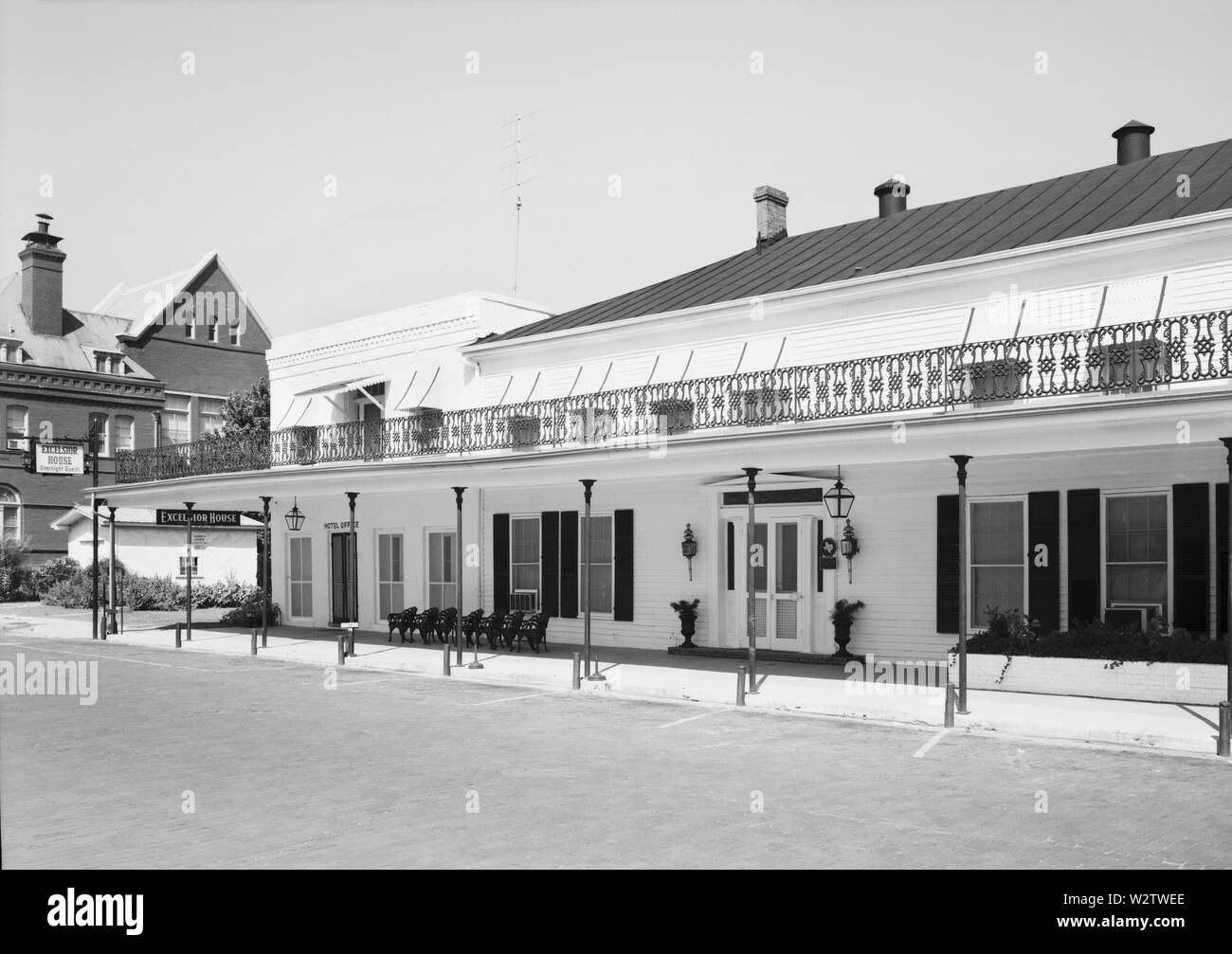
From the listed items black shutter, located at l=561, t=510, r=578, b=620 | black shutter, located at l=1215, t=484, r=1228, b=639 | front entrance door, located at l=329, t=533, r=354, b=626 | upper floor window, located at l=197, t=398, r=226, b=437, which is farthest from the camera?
upper floor window, located at l=197, t=398, r=226, b=437

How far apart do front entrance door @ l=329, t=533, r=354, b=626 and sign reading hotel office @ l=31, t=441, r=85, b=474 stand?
7222mm

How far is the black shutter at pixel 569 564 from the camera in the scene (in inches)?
832

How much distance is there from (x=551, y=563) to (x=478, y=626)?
82.4 inches

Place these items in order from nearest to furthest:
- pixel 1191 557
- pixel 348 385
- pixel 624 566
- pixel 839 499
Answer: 1. pixel 1191 557
2. pixel 839 499
3. pixel 624 566
4. pixel 348 385

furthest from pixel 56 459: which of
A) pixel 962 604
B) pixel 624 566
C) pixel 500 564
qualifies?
pixel 962 604

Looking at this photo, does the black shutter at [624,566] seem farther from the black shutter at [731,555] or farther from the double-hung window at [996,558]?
the double-hung window at [996,558]

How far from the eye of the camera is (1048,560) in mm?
15125

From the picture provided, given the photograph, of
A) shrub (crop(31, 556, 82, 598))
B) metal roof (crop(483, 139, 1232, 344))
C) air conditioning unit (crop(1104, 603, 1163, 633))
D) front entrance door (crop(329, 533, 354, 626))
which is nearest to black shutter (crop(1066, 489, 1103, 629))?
air conditioning unit (crop(1104, 603, 1163, 633))

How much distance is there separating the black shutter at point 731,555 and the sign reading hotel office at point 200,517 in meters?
13.9

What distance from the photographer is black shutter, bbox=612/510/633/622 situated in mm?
20203

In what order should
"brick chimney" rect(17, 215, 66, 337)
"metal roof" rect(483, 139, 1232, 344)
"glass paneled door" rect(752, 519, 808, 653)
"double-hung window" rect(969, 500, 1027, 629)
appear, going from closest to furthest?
"double-hung window" rect(969, 500, 1027, 629) → "metal roof" rect(483, 139, 1232, 344) → "glass paneled door" rect(752, 519, 808, 653) → "brick chimney" rect(17, 215, 66, 337)

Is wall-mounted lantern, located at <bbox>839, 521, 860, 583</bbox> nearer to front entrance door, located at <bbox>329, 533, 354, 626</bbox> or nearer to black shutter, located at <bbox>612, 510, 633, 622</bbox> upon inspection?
black shutter, located at <bbox>612, 510, 633, 622</bbox>

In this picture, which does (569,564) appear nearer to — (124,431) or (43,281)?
(124,431)

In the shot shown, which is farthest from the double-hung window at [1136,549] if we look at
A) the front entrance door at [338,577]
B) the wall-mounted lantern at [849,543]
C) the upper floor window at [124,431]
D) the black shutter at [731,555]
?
the upper floor window at [124,431]
